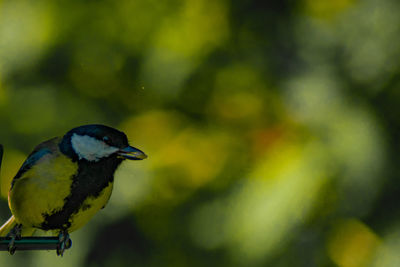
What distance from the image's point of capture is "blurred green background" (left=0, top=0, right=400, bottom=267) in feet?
4.53

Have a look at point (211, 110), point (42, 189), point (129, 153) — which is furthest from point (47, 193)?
→ point (211, 110)

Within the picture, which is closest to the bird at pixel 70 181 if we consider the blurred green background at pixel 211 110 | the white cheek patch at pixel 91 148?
the white cheek patch at pixel 91 148

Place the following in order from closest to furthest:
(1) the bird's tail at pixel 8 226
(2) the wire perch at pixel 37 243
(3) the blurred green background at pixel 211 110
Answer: (2) the wire perch at pixel 37 243
(1) the bird's tail at pixel 8 226
(3) the blurred green background at pixel 211 110

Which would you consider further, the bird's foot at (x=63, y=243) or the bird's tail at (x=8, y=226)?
the bird's tail at (x=8, y=226)

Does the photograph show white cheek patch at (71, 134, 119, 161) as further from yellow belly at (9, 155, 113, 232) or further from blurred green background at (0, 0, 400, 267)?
blurred green background at (0, 0, 400, 267)

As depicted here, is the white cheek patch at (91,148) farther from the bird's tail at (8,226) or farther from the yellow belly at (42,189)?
the bird's tail at (8,226)

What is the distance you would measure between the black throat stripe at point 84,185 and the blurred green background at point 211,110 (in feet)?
1.61

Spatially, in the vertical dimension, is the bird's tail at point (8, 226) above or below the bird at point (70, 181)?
below

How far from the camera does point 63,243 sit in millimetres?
862

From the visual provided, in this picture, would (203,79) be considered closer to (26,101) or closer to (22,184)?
(26,101)

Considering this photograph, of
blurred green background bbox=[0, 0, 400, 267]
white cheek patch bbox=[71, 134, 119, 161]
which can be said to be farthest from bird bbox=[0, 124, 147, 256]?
blurred green background bbox=[0, 0, 400, 267]

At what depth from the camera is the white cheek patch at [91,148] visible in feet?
2.81

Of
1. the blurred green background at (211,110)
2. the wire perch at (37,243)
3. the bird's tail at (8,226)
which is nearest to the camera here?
the wire perch at (37,243)

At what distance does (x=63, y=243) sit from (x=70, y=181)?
8 centimetres
